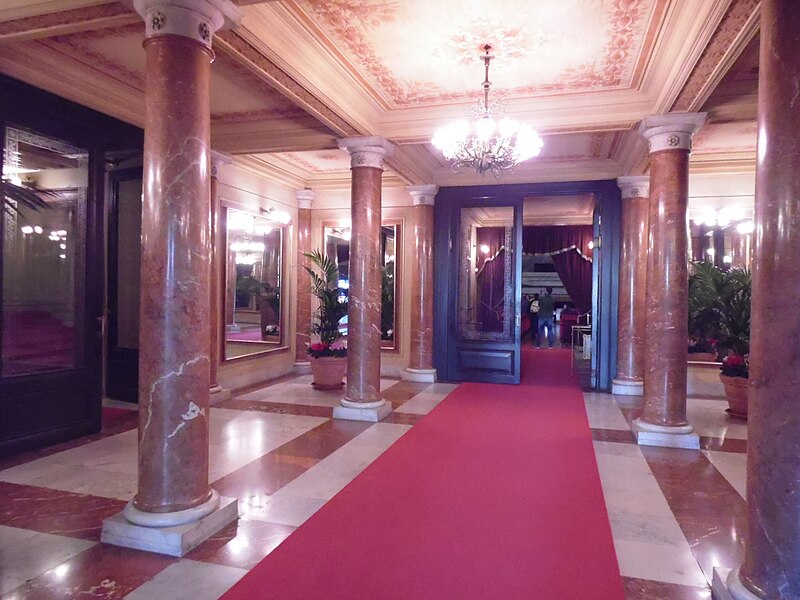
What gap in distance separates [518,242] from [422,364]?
247 centimetres

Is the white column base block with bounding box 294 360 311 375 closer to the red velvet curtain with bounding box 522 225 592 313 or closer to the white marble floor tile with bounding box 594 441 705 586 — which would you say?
the white marble floor tile with bounding box 594 441 705 586

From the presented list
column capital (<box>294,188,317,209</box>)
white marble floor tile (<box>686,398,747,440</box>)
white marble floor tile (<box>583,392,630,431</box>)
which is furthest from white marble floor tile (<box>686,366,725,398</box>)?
column capital (<box>294,188,317,209</box>)

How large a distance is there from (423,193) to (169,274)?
629 cm

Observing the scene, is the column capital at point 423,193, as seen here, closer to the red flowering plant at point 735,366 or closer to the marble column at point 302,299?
the marble column at point 302,299

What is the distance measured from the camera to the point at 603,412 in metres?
Answer: 6.87

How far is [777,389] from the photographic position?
230 cm

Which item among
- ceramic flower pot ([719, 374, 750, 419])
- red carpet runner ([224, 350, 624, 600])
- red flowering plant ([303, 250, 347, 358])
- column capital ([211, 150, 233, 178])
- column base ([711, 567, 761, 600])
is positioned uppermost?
column capital ([211, 150, 233, 178])

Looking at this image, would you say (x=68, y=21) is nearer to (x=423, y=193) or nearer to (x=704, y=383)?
(x=423, y=193)

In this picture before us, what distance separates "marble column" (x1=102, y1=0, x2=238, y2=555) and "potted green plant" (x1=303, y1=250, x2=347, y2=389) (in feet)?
15.9

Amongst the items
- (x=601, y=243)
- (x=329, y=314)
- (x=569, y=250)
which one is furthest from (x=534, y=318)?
(x=329, y=314)

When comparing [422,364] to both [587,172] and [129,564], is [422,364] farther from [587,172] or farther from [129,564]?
[129,564]

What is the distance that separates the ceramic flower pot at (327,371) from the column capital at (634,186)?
4.78 metres

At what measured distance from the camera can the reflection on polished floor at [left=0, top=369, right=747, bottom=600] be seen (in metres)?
2.81

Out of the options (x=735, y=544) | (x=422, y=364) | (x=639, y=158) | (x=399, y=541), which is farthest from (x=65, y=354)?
(x=639, y=158)
